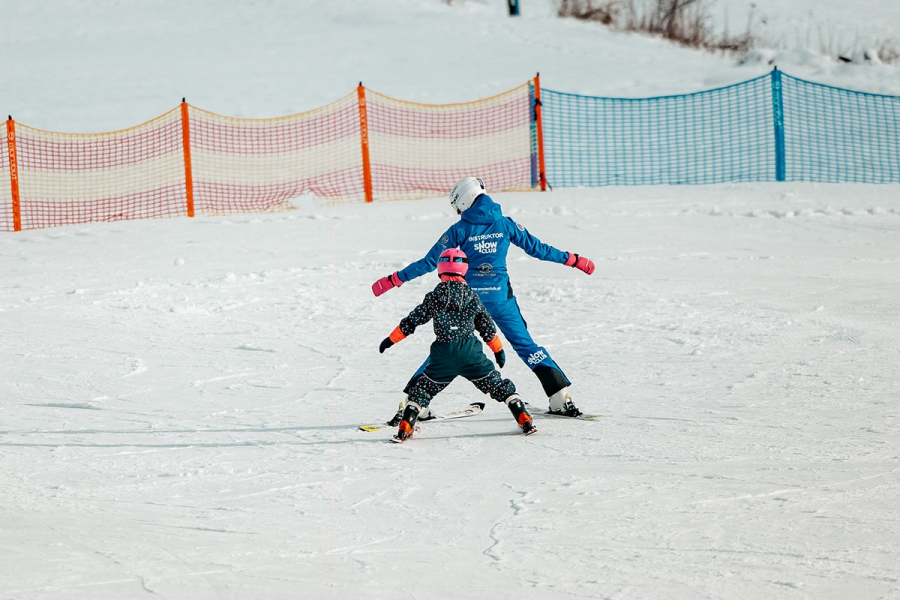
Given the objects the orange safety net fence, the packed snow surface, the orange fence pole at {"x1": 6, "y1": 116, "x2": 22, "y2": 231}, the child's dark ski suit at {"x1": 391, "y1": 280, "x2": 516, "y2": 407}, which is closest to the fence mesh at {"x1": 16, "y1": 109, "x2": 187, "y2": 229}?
the orange safety net fence

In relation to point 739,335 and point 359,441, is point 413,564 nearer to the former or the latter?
point 359,441

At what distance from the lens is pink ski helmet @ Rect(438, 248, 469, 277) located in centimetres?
657

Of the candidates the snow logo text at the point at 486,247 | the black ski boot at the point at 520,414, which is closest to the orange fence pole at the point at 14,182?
the snow logo text at the point at 486,247

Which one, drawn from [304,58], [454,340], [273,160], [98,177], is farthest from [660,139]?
[454,340]

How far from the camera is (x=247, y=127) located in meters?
20.9

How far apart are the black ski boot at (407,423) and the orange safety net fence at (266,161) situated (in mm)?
11382

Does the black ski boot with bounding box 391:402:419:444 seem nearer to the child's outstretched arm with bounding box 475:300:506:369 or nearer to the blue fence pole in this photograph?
the child's outstretched arm with bounding box 475:300:506:369

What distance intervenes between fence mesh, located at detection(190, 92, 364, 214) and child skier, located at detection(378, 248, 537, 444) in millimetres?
11858

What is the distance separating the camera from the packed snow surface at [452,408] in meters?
4.33

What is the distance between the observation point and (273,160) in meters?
20.5

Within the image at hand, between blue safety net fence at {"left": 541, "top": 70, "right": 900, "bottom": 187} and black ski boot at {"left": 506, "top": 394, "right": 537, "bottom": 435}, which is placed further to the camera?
blue safety net fence at {"left": 541, "top": 70, "right": 900, "bottom": 187}

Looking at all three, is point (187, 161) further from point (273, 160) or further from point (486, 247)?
point (486, 247)

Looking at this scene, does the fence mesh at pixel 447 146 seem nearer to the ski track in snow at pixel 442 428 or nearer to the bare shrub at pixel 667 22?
the ski track in snow at pixel 442 428

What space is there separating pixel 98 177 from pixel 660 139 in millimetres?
11322
